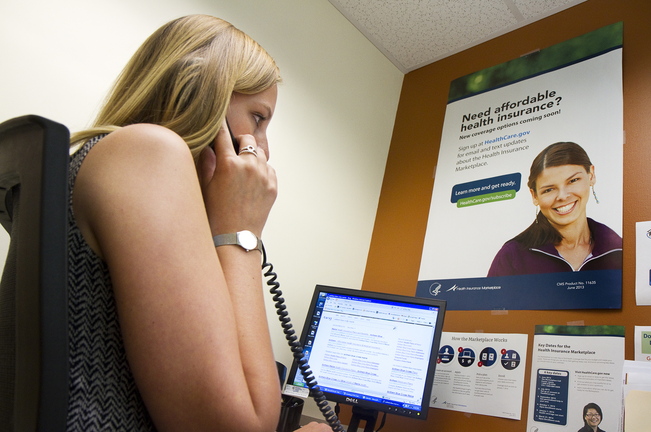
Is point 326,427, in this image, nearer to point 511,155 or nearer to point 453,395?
point 453,395

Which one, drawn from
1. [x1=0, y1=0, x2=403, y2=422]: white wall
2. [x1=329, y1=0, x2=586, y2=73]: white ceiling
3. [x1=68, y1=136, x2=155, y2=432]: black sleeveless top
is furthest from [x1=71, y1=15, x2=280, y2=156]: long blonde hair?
[x1=329, y1=0, x2=586, y2=73]: white ceiling

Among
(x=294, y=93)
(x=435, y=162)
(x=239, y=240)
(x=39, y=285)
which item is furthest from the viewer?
(x=435, y=162)

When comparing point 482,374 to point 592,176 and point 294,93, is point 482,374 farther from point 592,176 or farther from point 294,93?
point 294,93

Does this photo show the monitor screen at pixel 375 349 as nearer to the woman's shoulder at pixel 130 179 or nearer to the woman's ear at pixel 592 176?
the woman's ear at pixel 592 176

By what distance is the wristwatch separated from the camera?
0.78m

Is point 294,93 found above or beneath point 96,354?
above

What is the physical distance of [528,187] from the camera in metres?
1.97

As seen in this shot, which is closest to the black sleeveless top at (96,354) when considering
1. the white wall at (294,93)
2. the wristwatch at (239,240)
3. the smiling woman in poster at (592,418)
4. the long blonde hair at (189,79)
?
the wristwatch at (239,240)

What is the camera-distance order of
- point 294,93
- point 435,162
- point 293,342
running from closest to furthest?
point 293,342, point 294,93, point 435,162

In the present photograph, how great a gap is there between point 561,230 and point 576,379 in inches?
20.6

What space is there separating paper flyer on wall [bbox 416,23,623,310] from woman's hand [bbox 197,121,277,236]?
1.28 m

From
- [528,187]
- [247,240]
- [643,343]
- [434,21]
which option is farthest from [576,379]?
[434,21]

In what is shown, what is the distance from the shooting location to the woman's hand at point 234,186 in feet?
2.65

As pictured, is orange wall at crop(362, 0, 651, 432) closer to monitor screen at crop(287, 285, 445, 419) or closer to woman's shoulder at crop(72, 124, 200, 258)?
monitor screen at crop(287, 285, 445, 419)
